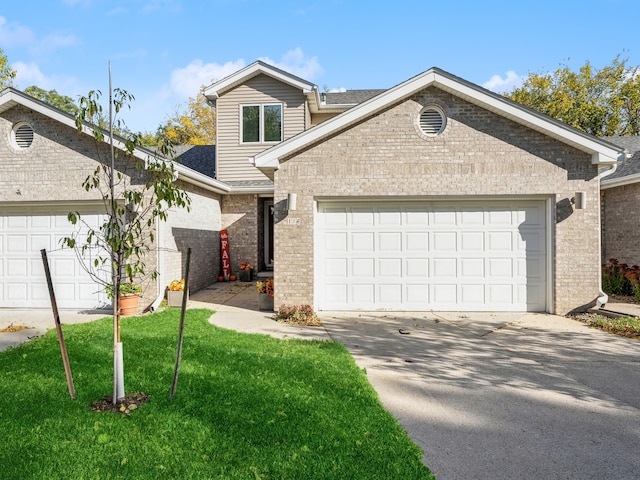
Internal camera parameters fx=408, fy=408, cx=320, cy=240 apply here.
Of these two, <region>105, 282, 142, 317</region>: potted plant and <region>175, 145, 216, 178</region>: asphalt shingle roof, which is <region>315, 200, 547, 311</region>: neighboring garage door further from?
<region>175, 145, 216, 178</region>: asphalt shingle roof

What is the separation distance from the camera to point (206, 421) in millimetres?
3656

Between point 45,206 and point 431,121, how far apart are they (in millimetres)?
9125

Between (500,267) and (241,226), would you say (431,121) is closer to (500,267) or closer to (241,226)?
(500,267)

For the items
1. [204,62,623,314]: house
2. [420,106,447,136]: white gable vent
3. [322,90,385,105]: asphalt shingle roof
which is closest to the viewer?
[204,62,623,314]: house

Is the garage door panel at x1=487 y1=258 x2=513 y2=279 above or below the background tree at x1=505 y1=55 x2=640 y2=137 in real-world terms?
below

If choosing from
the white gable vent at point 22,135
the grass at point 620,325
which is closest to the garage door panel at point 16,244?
the white gable vent at point 22,135

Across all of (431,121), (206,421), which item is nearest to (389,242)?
(431,121)

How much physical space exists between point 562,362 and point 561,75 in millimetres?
29084

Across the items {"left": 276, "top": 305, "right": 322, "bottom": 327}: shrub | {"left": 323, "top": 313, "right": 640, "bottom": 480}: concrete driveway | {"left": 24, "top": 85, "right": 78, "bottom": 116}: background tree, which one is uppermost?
{"left": 24, "top": 85, "right": 78, "bottom": 116}: background tree

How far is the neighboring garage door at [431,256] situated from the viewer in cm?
899

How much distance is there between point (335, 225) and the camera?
9195mm

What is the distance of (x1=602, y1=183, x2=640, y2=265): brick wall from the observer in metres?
11.1

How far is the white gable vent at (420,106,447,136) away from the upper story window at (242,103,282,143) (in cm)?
737

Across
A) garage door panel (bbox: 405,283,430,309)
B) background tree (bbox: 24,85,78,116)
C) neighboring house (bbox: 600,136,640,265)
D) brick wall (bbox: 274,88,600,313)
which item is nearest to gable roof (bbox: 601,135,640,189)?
neighboring house (bbox: 600,136,640,265)
